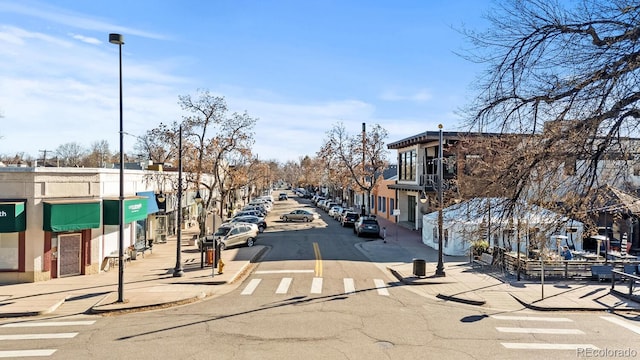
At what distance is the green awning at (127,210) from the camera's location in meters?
20.3

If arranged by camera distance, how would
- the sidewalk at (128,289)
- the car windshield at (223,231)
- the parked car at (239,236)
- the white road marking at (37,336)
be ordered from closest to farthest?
1. the white road marking at (37,336)
2. the sidewalk at (128,289)
3. the parked car at (239,236)
4. the car windshield at (223,231)

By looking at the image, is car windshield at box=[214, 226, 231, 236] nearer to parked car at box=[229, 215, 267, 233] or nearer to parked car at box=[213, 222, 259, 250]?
parked car at box=[213, 222, 259, 250]

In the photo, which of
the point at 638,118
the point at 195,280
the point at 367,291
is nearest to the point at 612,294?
the point at 367,291

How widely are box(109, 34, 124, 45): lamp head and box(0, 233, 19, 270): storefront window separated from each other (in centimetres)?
974

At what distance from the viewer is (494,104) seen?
666 cm

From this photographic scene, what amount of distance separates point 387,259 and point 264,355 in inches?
630

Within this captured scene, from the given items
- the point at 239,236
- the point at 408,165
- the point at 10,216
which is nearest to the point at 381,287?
the point at 239,236

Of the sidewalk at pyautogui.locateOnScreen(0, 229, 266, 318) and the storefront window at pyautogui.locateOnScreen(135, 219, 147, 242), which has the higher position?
the storefront window at pyautogui.locateOnScreen(135, 219, 147, 242)

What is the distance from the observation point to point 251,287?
17594 mm

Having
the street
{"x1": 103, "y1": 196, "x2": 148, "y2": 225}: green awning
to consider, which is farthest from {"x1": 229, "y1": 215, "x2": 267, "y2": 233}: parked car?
the street

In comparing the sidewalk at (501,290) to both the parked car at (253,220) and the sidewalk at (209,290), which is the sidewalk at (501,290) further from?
the parked car at (253,220)

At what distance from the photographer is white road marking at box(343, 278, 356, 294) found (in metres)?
16.8

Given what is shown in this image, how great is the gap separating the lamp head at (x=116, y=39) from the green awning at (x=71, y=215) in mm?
7888

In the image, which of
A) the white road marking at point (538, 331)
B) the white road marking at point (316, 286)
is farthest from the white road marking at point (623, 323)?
the white road marking at point (316, 286)
